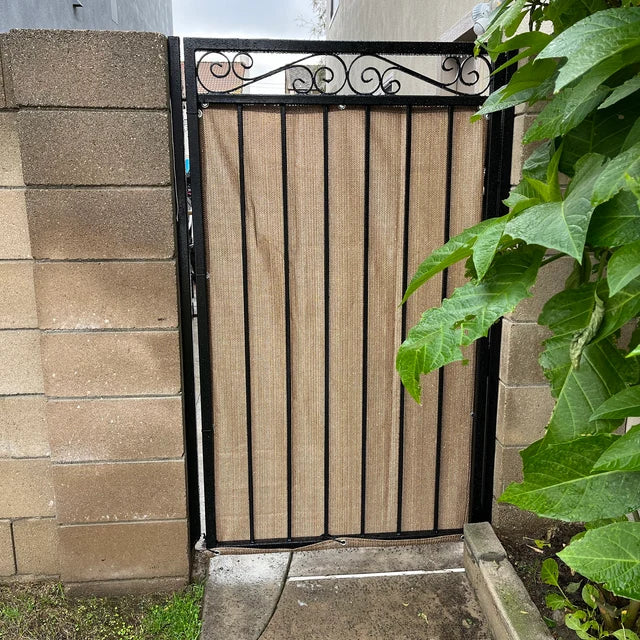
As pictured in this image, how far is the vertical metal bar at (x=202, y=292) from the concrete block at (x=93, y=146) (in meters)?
0.13

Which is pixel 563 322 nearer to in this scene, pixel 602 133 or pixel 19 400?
pixel 602 133

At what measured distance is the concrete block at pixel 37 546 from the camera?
107 inches

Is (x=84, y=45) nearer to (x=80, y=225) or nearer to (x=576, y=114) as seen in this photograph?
(x=80, y=225)

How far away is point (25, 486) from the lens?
2672 millimetres

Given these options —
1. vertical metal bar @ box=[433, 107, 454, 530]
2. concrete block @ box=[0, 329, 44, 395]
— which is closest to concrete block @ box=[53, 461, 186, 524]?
concrete block @ box=[0, 329, 44, 395]

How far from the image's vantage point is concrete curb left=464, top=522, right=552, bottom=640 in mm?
2258

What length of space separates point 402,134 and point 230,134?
2.18 feet

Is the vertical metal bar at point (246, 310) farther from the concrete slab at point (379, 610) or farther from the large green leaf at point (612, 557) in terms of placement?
the large green leaf at point (612, 557)

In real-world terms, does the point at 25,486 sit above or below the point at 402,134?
below

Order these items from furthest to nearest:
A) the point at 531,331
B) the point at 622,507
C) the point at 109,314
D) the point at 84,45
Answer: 1. the point at 531,331
2. the point at 109,314
3. the point at 84,45
4. the point at 622,507

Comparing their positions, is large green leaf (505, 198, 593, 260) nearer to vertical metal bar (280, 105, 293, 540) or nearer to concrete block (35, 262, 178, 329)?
vertical metal bar (280, 105, 293, 540)

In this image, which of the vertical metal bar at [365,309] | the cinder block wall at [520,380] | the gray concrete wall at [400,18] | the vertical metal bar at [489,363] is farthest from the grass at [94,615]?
the gray concrete wall at [400,18]

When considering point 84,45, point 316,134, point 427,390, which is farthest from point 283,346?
point 84,45

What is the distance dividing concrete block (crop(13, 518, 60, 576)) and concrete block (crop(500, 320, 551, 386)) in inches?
78.0
